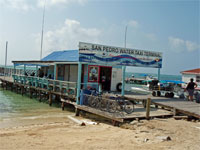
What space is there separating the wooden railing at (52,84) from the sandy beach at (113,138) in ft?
18.9

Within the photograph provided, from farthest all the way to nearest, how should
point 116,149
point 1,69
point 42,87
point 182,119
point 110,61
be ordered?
point 1,69
point 42,87
point 110,61
point 182,119
point 116,149

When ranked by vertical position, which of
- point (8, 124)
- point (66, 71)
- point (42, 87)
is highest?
point (66, 71)

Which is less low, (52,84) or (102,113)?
(52,84)

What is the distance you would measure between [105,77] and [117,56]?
15.4ft

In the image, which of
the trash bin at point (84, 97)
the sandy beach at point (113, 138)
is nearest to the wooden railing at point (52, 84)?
the trash bin at point (84, 97)

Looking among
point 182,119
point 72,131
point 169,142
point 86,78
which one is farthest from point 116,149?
point 86,78

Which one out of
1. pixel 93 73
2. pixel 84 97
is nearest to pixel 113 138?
pixel 84 97

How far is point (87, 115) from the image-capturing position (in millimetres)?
15203

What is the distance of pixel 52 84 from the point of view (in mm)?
19781

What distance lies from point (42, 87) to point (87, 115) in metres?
8.08

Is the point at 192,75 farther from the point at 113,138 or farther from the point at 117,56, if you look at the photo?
the point at 113,138

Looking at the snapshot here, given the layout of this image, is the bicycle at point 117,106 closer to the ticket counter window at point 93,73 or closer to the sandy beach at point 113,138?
the sandy beach at point 113,138

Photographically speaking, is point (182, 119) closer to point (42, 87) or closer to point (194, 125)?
point (194, 125)

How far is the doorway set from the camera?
19469 mm
